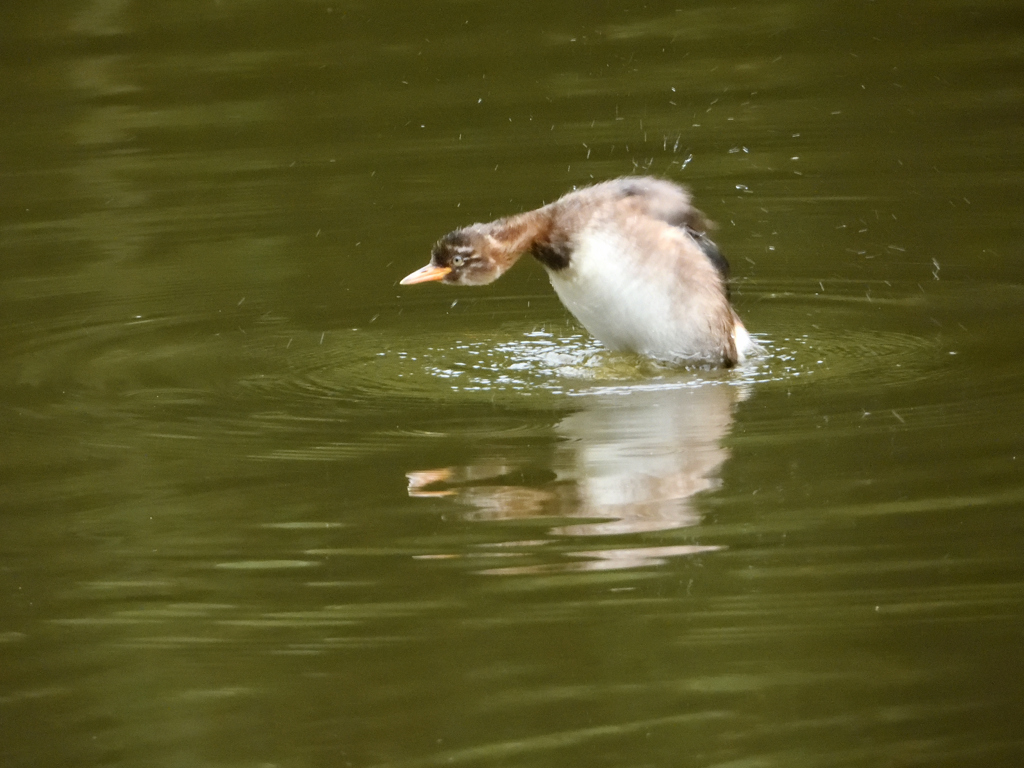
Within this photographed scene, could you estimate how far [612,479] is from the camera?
6.43 m

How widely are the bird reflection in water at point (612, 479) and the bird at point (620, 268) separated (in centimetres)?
58

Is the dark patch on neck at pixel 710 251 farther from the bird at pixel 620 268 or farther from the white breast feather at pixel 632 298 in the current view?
the white breast feather at pixel 632 298

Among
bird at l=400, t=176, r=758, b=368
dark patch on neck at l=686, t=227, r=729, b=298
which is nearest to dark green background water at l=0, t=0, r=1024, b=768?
bird at l=400, t=176, r=758, b=368

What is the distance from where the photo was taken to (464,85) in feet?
45.6

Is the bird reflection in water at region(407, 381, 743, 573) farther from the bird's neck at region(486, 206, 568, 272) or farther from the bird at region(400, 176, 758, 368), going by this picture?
the bird's neck at region(486, 206, 568, 272)

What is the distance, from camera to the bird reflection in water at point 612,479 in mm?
5945

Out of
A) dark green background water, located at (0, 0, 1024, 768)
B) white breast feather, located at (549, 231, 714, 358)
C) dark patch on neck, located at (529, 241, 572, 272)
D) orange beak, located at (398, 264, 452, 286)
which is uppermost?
dark patch on neck, located at (529, 241, 572, 272)

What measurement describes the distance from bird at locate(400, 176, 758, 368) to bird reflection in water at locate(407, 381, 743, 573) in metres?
0.58

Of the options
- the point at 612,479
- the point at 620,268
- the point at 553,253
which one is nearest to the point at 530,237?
the point at 553,253

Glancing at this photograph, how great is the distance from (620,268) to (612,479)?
1658 millimetres

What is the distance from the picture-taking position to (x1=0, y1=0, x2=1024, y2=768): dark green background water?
4.86 meters

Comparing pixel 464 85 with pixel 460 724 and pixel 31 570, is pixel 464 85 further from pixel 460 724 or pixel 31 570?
pixel 460 724

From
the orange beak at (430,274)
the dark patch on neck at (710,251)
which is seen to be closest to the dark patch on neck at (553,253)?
the orange beak at (430,274)

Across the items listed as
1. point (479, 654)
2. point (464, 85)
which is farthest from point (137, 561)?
point (464, 85)
